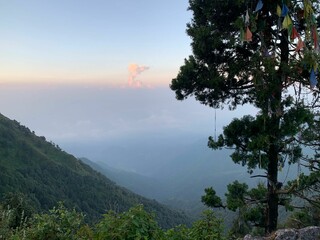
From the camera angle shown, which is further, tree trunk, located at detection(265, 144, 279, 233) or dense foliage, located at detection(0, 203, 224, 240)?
tree trunk, located at detection(265, 144, 279, 233)

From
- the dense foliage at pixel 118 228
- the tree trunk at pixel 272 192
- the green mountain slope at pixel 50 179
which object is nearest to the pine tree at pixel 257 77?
the tree trunk at pixel 272 192

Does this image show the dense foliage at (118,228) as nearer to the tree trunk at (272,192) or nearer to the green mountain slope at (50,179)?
the tree trunk at (272,192)

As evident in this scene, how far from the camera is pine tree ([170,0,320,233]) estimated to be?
8.13 m

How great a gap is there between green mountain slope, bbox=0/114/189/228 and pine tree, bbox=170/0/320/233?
72.1 m

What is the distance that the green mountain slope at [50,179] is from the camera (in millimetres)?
84938

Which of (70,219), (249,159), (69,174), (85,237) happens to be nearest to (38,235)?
(70,219)

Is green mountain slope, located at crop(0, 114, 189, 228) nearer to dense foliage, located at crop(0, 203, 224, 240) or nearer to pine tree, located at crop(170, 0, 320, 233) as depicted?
pine tree, located at crop(170, 0, 320, 233)

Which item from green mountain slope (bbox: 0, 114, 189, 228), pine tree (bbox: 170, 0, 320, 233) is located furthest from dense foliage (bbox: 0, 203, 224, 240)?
green mountain slope (bbox: 0, 114, 189, 228)

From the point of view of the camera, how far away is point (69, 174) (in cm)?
10944

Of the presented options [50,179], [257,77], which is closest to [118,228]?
[257,77]

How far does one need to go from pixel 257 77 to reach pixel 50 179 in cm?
10175

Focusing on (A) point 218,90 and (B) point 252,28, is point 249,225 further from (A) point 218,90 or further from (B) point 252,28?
(B) point 252,28

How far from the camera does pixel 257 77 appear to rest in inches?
329

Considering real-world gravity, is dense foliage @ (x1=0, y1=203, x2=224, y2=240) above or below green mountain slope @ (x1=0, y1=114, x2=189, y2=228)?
above
